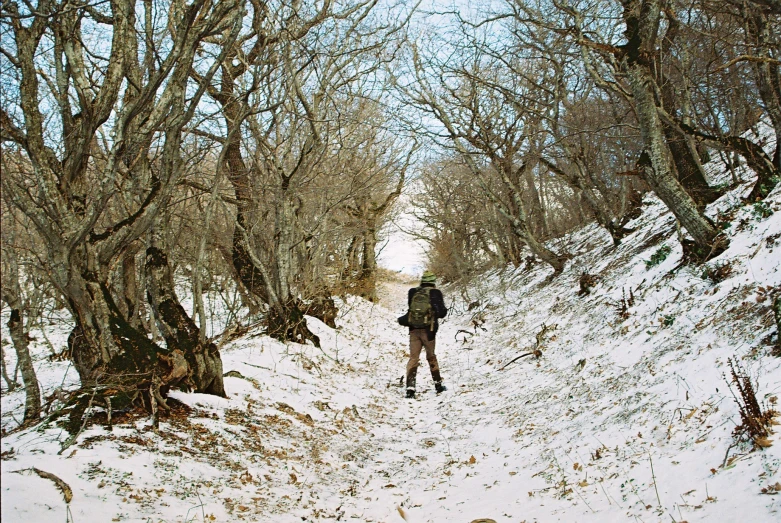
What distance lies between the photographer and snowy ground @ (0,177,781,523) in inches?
131

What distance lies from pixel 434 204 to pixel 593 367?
75.6 feet

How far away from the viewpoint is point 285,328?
33.4ft

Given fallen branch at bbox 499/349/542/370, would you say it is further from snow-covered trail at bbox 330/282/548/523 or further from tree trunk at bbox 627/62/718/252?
tree trunk at bbox 627/62/718/252

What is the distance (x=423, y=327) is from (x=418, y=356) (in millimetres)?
483

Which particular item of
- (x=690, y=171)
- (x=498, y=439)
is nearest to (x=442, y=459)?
(x=498, y=439)

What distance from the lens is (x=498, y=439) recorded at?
549 centimetres

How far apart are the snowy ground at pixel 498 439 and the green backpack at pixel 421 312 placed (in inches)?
45.6

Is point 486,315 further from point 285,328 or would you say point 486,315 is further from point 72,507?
point 72,507

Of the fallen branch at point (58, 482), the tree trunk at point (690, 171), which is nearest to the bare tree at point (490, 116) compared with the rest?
the tree trunk at point (690, 171)

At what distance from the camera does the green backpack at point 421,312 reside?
8.29 metres

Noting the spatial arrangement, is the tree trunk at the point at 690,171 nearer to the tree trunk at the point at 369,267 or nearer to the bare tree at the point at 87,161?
the bare tree at the point at 87,161

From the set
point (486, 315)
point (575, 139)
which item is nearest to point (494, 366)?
point (486, 315)

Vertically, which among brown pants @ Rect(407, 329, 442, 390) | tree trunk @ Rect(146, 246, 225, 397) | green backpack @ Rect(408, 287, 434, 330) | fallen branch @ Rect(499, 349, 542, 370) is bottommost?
fallen branch @ Rect(499, 349, 542, 370)

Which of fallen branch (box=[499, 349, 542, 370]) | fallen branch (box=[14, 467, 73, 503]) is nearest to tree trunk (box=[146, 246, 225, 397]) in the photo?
fallen branch (box=[14, 467, 73, 503])
